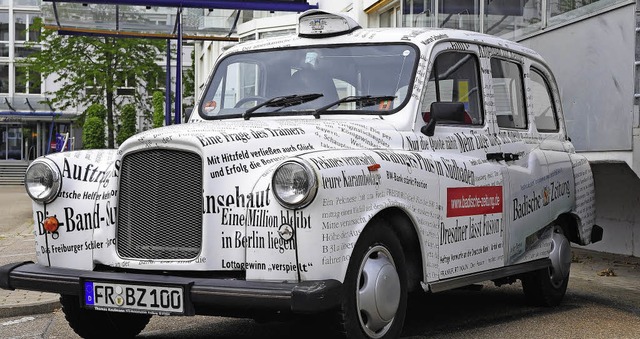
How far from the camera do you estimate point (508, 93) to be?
322 inches

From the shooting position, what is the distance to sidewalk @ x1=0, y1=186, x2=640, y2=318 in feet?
28.3

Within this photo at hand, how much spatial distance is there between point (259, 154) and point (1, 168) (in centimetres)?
5521

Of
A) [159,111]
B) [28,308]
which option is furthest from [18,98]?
[28,308]

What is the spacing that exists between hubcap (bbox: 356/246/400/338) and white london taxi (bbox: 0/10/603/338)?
12 mm

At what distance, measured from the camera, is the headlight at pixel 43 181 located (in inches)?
252

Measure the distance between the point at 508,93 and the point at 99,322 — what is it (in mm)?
3492

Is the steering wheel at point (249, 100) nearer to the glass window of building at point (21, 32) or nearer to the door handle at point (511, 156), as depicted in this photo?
the door handle at point (511, 156)

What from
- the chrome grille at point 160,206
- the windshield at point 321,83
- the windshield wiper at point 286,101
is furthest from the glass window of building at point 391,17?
the chrome grille at point 160,206

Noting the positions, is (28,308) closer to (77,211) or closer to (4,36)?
(77,211)

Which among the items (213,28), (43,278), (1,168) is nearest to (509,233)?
(43,278)

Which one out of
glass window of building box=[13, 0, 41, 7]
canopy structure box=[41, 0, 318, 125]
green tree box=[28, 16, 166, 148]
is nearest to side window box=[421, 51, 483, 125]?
canopy structure box=[41, 0, 318, 125]

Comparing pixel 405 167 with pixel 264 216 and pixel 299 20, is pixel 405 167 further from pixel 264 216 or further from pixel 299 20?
pixel 299 20

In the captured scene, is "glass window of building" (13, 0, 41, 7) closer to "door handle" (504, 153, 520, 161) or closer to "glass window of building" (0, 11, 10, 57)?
"glass window of building" (0, 11, 10, 57)

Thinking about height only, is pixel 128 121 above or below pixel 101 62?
below
